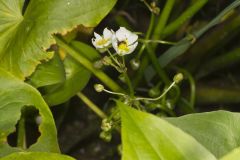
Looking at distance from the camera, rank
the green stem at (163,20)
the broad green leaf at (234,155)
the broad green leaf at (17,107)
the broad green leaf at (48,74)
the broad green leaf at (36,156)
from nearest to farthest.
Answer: the broad green leaf at (234,155), the broad green leaf at (36,156), the broad green leaf at (17,107), the broad green leaf at (48,74), the green stem at (163,20)

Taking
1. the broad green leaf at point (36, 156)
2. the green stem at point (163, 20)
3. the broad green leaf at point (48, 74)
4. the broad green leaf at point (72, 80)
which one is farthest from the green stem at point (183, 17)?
the broad green leaf at point (36, 156)

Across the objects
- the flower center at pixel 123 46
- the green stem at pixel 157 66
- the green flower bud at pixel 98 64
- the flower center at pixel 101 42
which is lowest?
the green stem at pixel 157 66

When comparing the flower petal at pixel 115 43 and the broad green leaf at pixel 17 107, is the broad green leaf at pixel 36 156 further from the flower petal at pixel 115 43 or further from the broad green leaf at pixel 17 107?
the flower petal at pixel 115 43

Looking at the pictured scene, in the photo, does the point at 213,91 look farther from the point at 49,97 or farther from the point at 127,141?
the point at 127,141

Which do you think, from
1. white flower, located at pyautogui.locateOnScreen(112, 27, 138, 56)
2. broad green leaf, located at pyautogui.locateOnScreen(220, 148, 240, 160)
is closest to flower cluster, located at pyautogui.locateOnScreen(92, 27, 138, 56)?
white flower, located at pyautogui.locateOnScreen(112, 27, 138, 56)

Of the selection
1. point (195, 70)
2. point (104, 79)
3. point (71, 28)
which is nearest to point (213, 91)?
point (195, 70)

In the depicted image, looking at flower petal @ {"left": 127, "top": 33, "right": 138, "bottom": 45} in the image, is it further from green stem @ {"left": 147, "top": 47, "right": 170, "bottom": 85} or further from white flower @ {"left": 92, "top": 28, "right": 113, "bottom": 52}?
green stem @ {"left": 147, "top": 47, "right": 170, "bottom": 85}
